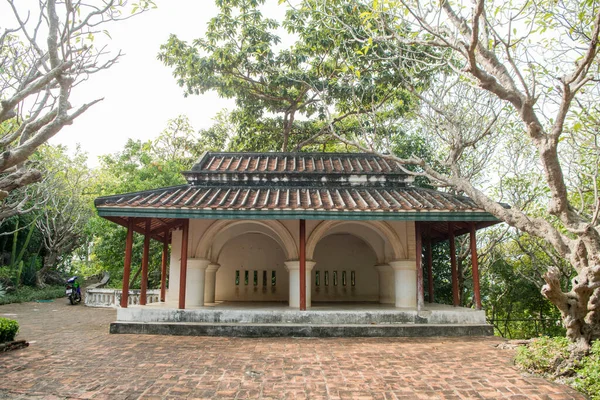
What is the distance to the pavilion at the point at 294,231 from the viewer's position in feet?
30.6

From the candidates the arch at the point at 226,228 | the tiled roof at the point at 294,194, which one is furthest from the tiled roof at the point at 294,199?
the arch at the point at 226,228

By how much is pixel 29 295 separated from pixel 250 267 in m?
13.8

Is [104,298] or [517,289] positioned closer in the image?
[517,289]

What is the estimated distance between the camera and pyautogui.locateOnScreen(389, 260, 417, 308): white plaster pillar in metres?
10.4

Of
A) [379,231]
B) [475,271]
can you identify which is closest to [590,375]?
[475,271]

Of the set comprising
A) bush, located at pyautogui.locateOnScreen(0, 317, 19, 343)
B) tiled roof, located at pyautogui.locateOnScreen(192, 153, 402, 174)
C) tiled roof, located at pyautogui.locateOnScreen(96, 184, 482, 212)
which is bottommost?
bush, located at pyautogui.locateOnScreen(0, 317, 19, 343)

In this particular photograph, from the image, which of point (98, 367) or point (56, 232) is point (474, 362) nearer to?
point (98, 367)

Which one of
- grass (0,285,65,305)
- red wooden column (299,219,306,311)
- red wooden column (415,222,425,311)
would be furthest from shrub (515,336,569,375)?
grass (0,285,65,305)

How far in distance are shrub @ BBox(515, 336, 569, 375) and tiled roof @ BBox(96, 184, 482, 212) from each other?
3644mm

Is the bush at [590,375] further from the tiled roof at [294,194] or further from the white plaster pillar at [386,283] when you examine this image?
the white plaster pillar at [386,283]

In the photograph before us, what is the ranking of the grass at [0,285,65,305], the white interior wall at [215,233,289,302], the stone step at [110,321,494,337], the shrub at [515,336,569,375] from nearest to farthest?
the shrub at [515,336,569,375]
the stone step at [110,321,494,337]
the white interior wall at [215,233,289,302]
the grass at [0,285,65,305]

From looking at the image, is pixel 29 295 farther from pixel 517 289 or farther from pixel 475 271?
pixel 517 289

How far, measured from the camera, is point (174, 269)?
466 inches

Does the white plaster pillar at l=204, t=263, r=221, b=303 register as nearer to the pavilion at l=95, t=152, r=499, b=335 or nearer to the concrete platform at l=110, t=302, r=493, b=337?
the pavilion at l=95, t=152, r=499, b=335
